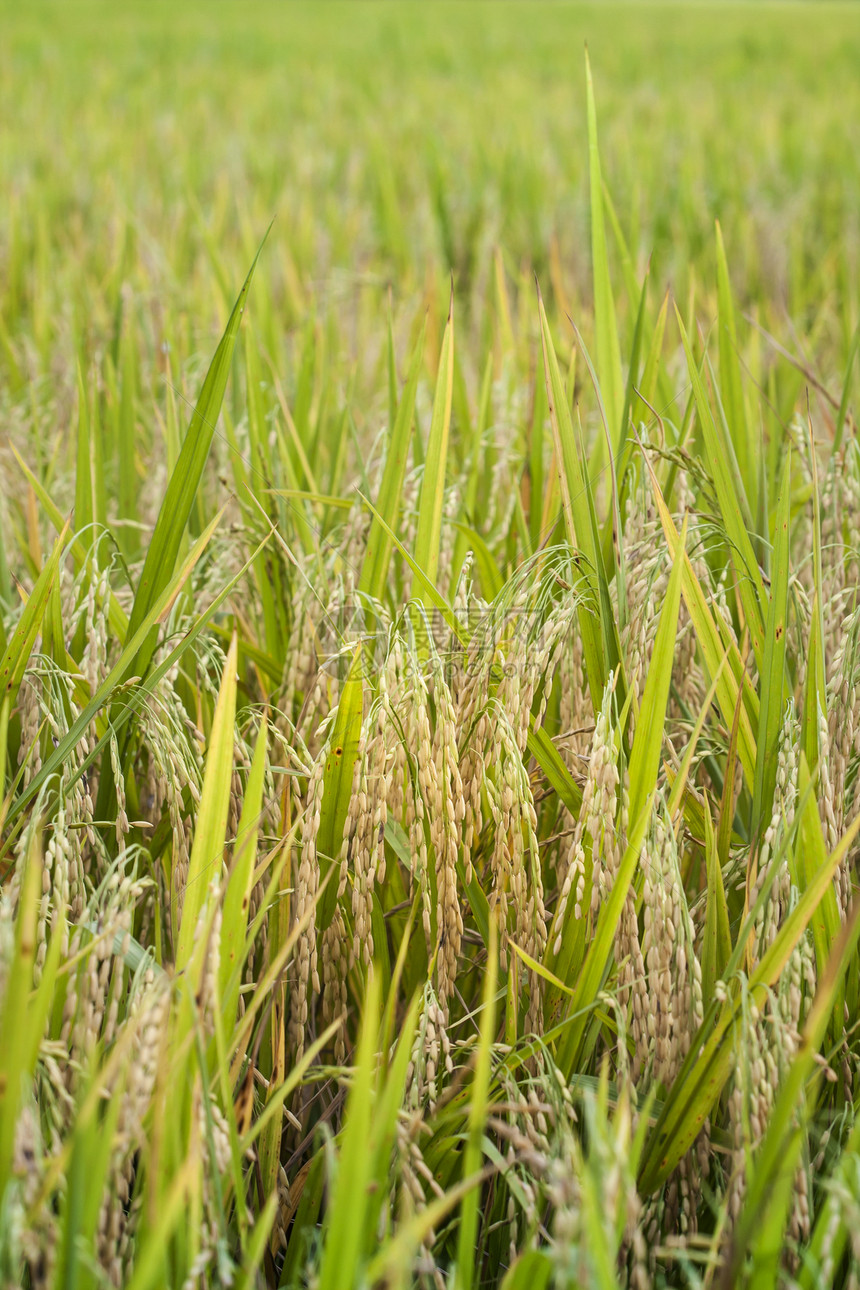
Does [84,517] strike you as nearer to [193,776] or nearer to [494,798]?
[193,776]

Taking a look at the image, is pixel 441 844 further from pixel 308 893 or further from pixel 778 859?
pixel 778 859

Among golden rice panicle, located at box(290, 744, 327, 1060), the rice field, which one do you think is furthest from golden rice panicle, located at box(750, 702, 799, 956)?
golden rice panicle, located at box(290, 744, 327, 1060)

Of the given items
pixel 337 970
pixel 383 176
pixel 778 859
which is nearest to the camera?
pixel 778 859

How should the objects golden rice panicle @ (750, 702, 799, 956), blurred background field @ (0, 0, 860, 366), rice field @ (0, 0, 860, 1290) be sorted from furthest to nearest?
1. blurred background field @ (0, 0, 860, 366)
2. golden rice panicle @ (750, 702, 799, 956)
3. rice field @ (0, 0, 860, 1290)

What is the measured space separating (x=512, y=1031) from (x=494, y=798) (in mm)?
166

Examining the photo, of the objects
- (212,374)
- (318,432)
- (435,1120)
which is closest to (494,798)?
(435,1120)

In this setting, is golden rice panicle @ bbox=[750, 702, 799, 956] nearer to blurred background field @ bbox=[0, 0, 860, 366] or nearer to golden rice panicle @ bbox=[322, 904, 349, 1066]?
golden rice panicle @ bbox=[322, 904, 349, 1066]

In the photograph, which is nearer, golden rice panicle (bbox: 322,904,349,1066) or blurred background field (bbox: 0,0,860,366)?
golden rice panicle (bbox: 322,904,349,1066)

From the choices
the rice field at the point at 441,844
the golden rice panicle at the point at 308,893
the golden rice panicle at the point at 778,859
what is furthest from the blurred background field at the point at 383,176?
the golden rice panicle at the point at 308,893

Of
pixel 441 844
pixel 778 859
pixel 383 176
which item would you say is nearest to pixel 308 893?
pixel 441 844

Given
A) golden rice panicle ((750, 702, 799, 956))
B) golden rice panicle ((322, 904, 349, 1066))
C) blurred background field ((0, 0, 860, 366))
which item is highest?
blurred background field ((0, 0, 860, 366))

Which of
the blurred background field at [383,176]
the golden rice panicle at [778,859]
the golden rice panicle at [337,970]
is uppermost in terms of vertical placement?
the blurred background field at [383,176]

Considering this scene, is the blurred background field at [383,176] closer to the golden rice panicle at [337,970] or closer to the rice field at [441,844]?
the rice field at [441,844]

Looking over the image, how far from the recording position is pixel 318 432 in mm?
→ 1371
